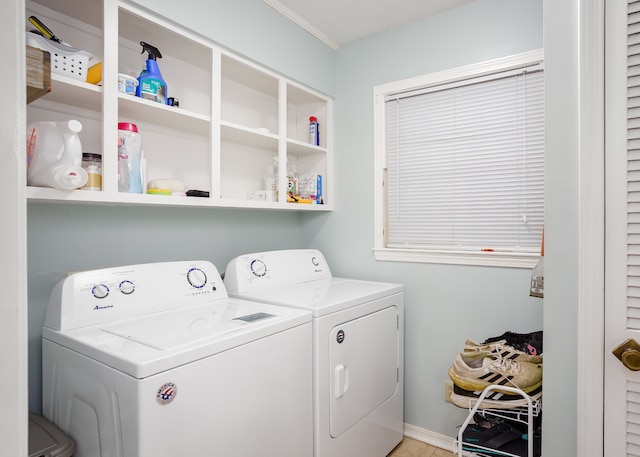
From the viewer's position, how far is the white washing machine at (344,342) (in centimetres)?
159

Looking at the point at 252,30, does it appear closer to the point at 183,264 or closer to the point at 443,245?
the point at 183,264

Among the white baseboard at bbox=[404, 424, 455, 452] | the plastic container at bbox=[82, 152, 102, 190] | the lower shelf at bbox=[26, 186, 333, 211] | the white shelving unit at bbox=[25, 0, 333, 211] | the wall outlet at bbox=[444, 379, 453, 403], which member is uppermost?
the white shelving unit at bbox=[25, 0, 333, 211]

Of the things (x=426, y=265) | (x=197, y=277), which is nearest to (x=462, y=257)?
(x=426, y=265)

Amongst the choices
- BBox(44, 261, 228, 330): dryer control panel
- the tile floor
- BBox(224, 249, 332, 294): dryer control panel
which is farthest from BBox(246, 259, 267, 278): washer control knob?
the tile floor

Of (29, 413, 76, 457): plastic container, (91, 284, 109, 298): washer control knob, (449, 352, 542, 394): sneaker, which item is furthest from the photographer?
(449, 352, 542, 394): sneaker

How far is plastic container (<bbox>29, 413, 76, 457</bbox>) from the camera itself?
3.61ft

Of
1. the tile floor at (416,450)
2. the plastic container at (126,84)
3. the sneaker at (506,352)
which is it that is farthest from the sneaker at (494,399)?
the plastic container at (126,84)

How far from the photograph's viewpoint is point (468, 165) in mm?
2135

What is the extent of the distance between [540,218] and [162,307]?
6.23 ft

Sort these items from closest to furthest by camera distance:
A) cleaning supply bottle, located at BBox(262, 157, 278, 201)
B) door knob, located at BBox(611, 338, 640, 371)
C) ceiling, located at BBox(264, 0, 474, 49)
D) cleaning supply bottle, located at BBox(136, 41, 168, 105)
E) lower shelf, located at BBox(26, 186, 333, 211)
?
door knob, located at BBox(611, 338, 640, 371) → lower shelf, located at BBox(26, 186, 333, 211) → cleaning supply bottle, located at BBox(136, 41, 168, 105) → ceiling, located at BBox(264, 0, 474, 49) → cleaning supply bottle, located at BBox(262, 157, 278, 201)

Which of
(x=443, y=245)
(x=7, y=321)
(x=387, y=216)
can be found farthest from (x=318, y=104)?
(x=7, y=321)

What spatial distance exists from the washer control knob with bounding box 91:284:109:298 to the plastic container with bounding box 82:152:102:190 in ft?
1.21

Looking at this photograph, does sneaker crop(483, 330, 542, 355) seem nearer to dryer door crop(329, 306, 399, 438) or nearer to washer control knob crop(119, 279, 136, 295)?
dryer door crop(329, 306, 399, 438)

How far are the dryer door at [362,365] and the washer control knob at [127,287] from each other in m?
0.85
